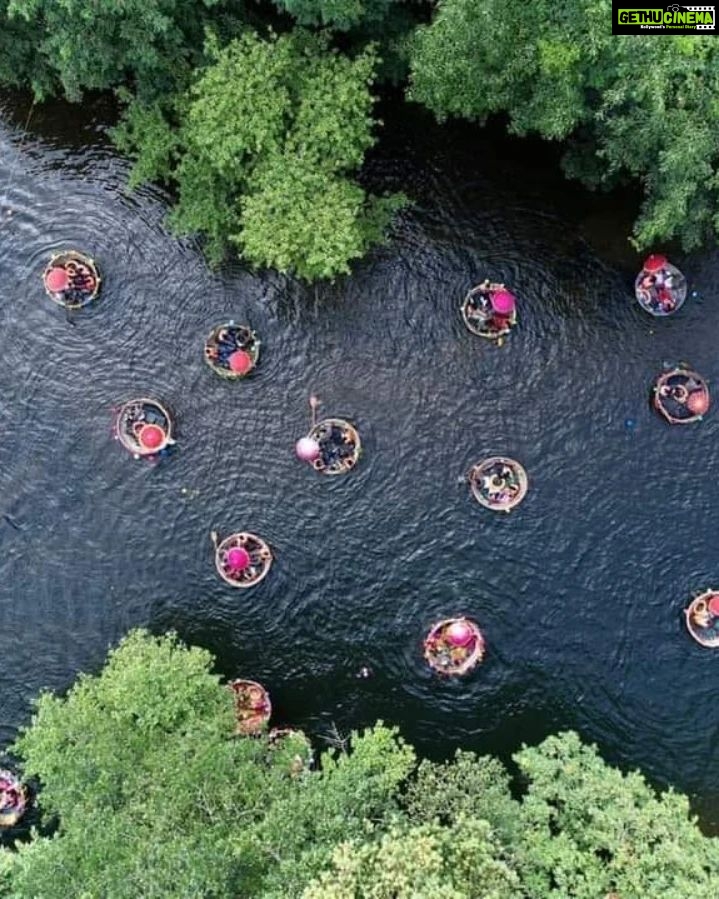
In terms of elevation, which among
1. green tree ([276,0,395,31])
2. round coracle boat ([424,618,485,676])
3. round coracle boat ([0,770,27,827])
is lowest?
round coracle boat ([0,770,27,827])

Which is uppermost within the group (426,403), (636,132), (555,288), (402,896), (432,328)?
(636,132)

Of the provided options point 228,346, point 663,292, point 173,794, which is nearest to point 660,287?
point 663,292

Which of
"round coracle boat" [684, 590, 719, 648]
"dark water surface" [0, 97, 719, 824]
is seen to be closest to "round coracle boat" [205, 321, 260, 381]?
"dark water surface" [0, 97, 719, 824]

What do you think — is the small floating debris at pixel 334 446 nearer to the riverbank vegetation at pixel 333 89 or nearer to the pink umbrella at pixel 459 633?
the riverbank vegetation at pixel 333 89

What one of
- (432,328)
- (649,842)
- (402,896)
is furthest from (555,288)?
(402,896)

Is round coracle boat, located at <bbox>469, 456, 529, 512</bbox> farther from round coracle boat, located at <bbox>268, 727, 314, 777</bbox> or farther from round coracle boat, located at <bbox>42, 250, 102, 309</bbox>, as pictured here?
round coracle boat, located at <bbox>42, 250, 102, 309</bbox>

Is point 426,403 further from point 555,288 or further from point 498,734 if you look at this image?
point 498,734
